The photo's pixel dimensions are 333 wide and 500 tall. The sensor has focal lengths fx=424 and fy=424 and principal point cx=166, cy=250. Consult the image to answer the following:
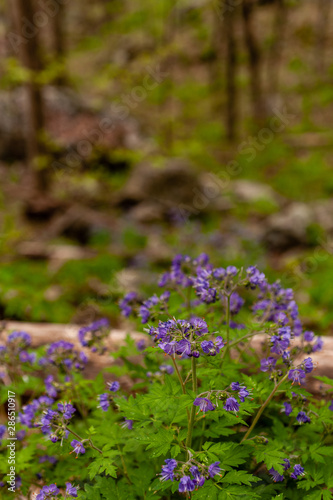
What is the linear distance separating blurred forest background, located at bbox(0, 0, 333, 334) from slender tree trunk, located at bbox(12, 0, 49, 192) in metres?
0.03

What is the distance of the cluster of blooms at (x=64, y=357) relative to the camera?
95.6 inches

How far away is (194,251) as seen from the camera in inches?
294

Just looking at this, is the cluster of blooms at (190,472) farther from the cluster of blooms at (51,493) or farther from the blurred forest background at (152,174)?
the blurred forest background at (152,174)

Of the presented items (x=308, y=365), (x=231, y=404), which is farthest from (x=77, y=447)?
(x=308, y=365)

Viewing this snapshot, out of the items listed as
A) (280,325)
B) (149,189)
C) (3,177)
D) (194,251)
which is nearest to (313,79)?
(149,189)

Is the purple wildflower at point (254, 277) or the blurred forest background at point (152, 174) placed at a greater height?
the purple wildflower at point (254, 277)

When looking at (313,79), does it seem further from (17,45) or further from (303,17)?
(17,45)

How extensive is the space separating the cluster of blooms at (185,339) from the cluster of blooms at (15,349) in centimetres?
122

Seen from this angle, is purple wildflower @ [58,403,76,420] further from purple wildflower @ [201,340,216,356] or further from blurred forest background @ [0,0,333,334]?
blurred forest background @ [0,0,333,334]

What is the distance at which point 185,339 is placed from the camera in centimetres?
162

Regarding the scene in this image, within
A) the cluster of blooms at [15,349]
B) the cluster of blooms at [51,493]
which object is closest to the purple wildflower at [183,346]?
the cluster of blooms at [51,493]

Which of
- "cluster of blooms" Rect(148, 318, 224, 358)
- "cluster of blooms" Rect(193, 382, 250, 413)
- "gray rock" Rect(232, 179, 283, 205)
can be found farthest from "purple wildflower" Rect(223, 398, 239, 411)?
"gray rock" Rect(232, 179, 283, 205)

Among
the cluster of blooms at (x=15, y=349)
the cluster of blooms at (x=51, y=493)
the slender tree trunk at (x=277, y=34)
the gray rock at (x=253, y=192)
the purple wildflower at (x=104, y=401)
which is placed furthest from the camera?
the slender tree trunk at (x=277, y=34)

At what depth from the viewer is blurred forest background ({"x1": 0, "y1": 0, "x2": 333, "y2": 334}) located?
267 inches
